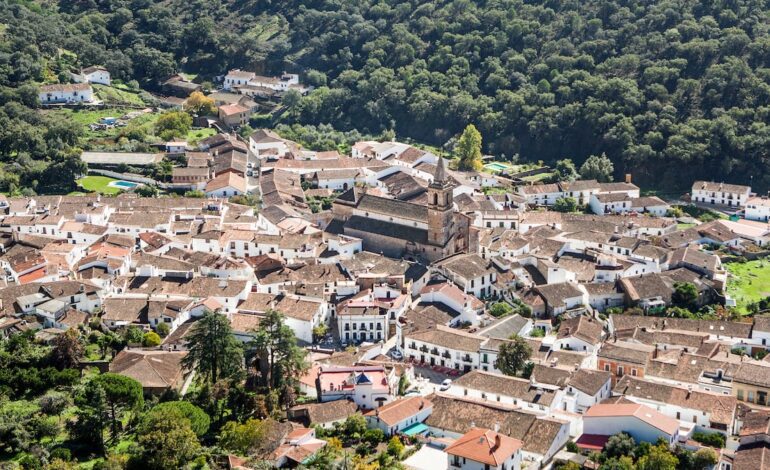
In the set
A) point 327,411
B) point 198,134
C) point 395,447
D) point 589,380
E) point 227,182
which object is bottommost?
point 395,447

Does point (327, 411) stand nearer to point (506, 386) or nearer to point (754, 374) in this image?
point (506, 386)

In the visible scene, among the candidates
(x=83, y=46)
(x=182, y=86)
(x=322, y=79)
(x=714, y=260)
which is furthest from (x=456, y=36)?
(x=714, y=260)

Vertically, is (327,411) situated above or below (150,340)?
below

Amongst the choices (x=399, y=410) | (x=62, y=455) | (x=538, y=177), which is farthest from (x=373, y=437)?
(x=538, y=177)

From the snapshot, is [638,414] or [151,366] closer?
[638,414]

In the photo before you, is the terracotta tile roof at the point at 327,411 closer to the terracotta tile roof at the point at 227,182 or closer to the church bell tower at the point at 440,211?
the church bell tower at the point at 440,211

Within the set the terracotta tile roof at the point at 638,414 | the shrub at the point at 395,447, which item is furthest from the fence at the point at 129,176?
the terracotta tile roof at the point at 638,414
